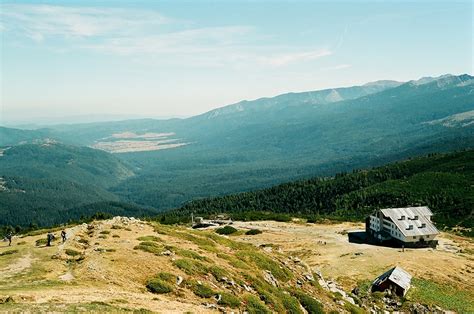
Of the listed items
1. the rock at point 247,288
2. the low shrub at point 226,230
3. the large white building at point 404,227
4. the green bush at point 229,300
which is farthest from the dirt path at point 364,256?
the green bush at point 229,300

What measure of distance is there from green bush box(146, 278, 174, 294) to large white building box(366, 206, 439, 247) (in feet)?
296

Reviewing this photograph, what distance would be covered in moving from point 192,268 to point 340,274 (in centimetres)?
4615

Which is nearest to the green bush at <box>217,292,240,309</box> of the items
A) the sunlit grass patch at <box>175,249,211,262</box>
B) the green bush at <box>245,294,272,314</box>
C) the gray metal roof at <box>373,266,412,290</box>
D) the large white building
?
A: the green bush at <box>245,294,272,314</box>

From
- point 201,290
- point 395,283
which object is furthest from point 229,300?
point 395,283

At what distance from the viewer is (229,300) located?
3953 centimetres

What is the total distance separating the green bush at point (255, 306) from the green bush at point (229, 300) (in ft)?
3.81

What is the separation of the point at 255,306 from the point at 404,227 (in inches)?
3425

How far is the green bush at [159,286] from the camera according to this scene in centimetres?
3916

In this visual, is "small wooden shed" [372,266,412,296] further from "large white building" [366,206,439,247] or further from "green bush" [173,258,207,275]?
"large white building" [366,206,439,247]

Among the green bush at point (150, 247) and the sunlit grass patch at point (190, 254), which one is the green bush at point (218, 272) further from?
the green bush at point (150, 247)

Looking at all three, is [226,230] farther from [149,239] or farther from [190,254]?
[190,254]

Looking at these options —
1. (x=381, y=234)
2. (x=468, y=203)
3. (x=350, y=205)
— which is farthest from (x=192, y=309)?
(x=350, y=205)

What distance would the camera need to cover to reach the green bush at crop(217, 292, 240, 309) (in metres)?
39.2

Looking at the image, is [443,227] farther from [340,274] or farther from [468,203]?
[340,274]
